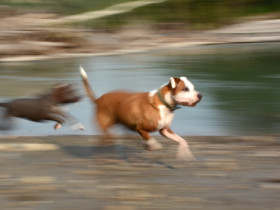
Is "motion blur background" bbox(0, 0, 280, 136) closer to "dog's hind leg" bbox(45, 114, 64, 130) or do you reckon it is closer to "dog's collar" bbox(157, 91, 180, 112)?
"dog's hind leg" bbox(45, 114, 64, 130)

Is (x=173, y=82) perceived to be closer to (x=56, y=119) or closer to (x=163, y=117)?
(x=163, y=117)

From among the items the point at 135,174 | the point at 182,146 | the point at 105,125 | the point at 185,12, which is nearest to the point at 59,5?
the point at 185,12

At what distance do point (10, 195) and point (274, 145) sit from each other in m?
3.76

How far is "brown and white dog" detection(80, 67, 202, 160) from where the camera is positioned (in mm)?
7738

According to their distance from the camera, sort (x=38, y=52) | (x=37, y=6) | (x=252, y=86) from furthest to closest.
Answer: (x=37, y=6) < (x=38, y=52) < (x=252, y=86)

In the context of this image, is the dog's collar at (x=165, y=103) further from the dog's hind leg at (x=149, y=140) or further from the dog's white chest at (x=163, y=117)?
the dog's hind leg at (x=149, y=140)

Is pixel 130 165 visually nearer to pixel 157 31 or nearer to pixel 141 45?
pixel 141 45

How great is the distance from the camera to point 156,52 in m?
23.4

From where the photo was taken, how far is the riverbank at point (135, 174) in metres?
6.25

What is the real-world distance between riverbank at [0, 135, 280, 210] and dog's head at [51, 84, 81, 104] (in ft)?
1.89

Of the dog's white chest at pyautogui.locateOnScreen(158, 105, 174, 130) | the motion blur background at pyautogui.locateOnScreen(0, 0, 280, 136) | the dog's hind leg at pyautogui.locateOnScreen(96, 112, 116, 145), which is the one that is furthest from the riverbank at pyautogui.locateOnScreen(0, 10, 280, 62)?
the dog's white chest at pyautogui.locateOnScreen(158, 105, 174, 130)

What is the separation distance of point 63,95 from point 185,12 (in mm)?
26095

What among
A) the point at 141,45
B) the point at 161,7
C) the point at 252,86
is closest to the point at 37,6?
the point at 161,7

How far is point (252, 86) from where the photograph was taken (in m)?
14.6
